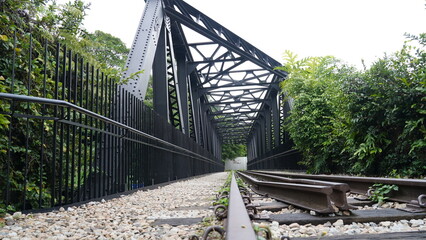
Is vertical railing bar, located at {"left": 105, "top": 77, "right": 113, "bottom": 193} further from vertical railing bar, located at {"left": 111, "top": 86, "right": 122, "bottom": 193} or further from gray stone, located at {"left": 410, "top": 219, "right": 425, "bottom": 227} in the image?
gray stone, located at {"left": 410, "top": 219, "right": 425, "bottom": 227}

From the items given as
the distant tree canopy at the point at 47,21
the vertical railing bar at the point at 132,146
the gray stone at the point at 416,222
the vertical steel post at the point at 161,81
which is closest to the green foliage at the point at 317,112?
the vertical steel post at the point at 161,81

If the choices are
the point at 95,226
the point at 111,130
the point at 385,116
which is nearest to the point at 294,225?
the point at 95,226

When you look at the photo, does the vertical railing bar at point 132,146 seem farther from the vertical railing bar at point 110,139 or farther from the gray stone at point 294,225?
the gray stone at point 294,225

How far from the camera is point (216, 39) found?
17.2 metres

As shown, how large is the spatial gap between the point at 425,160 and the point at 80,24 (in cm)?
694

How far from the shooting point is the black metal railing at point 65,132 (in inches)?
148

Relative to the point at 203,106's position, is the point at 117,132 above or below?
below

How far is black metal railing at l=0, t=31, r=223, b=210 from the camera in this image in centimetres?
376

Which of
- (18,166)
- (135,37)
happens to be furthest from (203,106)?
(18,166)

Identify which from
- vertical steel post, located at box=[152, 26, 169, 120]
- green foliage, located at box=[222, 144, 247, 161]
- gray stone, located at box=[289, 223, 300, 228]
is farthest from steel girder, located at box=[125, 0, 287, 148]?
green foliage, located at box=[222, 144, 247, 161]

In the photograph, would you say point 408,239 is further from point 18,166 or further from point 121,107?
point 121,107

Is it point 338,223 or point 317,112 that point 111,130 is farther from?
point 317,112

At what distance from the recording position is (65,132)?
15.7ft

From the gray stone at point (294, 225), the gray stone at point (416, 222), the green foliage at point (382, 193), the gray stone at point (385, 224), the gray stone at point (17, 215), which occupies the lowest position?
the gray stone at point (17, 215)
